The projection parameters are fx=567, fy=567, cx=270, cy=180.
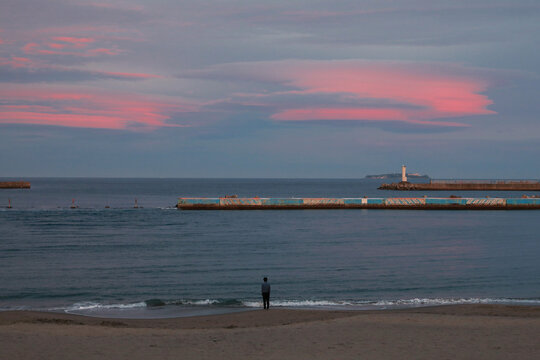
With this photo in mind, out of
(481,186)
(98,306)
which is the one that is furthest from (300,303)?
(481,186)

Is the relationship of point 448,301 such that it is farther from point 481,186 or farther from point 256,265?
point 481,186

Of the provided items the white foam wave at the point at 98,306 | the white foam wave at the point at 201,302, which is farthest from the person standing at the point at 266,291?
the white foam wave at the point at 98,306

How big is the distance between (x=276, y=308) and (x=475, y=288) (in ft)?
35.5

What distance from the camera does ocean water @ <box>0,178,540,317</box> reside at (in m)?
24.3

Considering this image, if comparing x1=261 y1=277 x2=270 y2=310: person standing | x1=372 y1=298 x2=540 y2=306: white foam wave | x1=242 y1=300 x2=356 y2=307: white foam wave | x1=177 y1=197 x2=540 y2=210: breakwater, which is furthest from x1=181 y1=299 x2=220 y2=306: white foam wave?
x1=177 y1=197 x2=540 y2=210: breakwater

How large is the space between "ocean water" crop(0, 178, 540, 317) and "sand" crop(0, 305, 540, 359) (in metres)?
3.12

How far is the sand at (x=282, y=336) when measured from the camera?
13.6m

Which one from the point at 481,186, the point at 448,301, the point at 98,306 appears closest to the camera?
the point at 98,306

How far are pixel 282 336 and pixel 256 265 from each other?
18.3m

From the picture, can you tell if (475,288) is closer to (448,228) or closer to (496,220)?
(448,228)

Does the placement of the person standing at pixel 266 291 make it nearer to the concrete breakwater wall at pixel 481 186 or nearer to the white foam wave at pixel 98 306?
the white foam wave at pixel 98 306

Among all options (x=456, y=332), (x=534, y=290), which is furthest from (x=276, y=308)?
(x=534, y=290)

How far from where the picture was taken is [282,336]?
15.8 metres

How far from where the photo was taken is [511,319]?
18.6 meters
